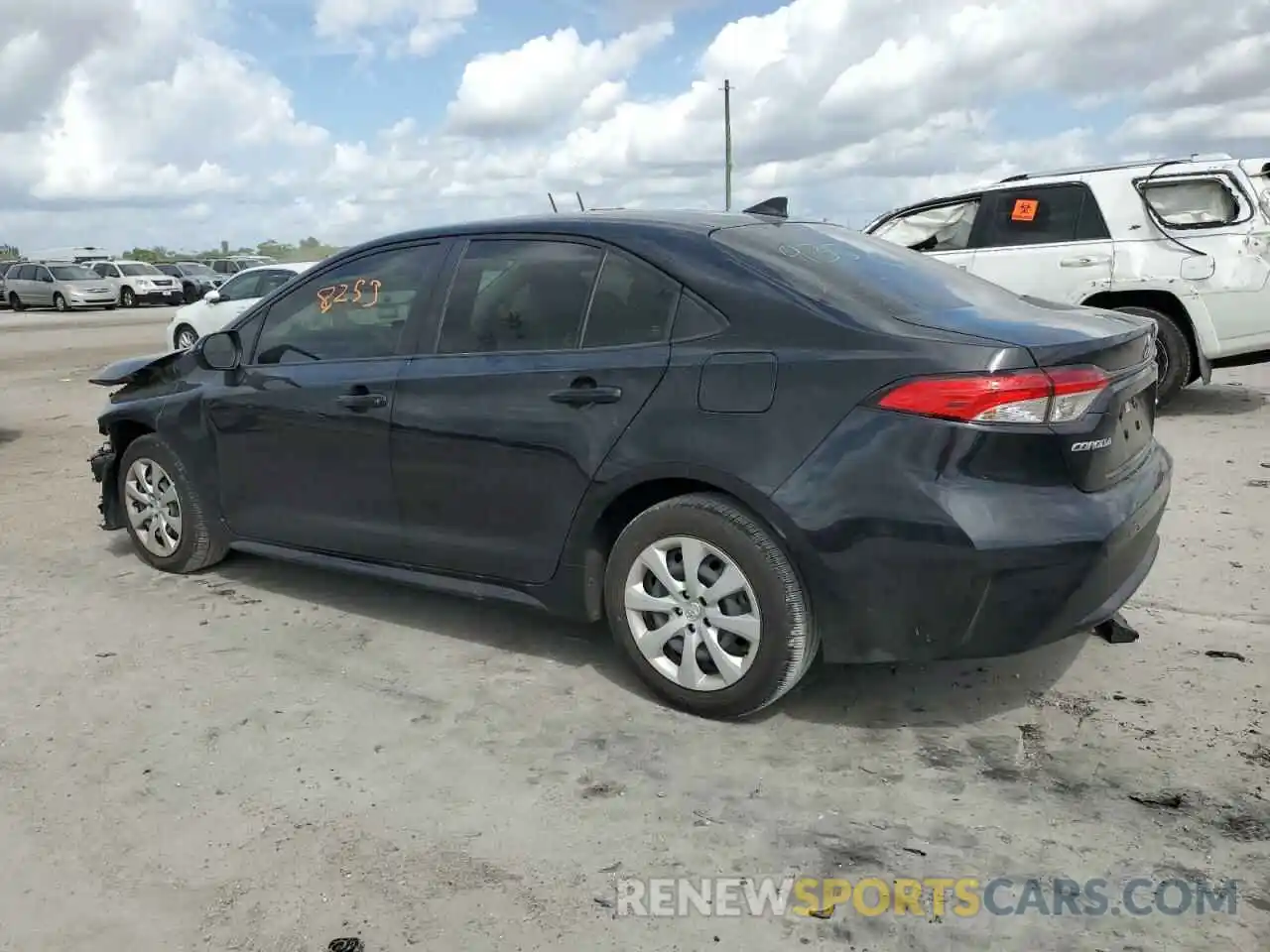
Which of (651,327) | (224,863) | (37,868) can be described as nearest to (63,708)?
(37,868)

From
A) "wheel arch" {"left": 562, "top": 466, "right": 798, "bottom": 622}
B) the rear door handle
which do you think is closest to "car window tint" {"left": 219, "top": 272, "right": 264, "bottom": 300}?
the rear door handle

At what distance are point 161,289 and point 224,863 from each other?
36873 mm

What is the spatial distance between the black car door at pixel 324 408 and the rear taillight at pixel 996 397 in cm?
199

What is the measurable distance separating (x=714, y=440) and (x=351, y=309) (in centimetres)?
187

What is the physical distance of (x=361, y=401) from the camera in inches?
169

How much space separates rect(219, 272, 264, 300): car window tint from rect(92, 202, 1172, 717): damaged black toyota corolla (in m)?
12.1

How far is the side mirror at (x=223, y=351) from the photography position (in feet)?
15.8

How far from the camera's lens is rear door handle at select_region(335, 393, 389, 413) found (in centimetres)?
425

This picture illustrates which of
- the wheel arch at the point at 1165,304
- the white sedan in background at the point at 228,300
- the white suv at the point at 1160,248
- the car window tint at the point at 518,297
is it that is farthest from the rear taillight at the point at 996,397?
the white sedan in background at the point at 228,300

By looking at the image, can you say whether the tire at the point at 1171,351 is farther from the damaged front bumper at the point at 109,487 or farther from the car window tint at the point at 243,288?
the car window tint at the point at 243,288

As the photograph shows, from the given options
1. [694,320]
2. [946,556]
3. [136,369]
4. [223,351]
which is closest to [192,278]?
[136,369]

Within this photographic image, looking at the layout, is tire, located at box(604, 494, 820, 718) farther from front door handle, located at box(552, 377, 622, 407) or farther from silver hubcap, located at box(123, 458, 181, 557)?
silver hubcap, located at box(123, 458, 181, 557)

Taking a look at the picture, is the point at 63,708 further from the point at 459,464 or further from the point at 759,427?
the point at 759,427

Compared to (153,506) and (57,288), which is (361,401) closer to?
(153,506)
